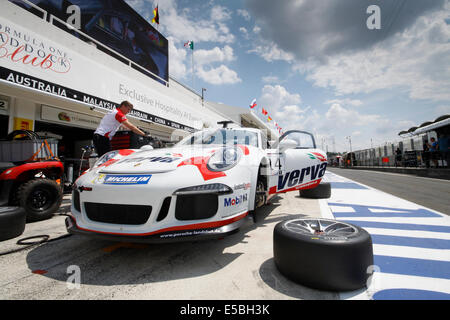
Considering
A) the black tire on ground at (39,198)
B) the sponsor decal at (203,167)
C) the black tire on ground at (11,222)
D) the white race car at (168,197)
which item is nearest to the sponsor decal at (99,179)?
the white race car at (168,197)

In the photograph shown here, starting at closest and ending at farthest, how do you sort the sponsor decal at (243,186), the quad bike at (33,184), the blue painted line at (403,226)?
the sponsor decal at (243,186) → the blue painted line at (403,226) → the quad bike at (33,184)

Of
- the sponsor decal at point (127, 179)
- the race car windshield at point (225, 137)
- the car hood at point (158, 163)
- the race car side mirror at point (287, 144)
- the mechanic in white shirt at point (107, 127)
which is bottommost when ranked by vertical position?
the sponsor decal at point (127, 179)

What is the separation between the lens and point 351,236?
1386 millimetres

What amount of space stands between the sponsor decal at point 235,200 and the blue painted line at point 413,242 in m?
1.43

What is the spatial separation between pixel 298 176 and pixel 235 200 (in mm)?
A: 1547

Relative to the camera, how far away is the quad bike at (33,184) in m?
2.70

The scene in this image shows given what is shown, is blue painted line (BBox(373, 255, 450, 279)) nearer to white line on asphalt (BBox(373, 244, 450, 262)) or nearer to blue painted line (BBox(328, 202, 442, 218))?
white line on asphalt (BBox(373, 244, 450, 262))

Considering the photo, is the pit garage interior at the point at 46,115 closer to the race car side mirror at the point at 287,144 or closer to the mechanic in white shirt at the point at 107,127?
the mechanic in white shirt at the point at 107,127

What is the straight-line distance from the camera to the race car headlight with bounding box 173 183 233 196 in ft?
5.33

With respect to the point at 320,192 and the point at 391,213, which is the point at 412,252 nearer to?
the point at 391,213

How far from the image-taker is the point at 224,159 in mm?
2014

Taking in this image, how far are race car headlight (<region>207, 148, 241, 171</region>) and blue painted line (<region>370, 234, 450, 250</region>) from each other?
5.40ft

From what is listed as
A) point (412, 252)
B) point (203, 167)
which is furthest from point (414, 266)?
point (203, 167)
